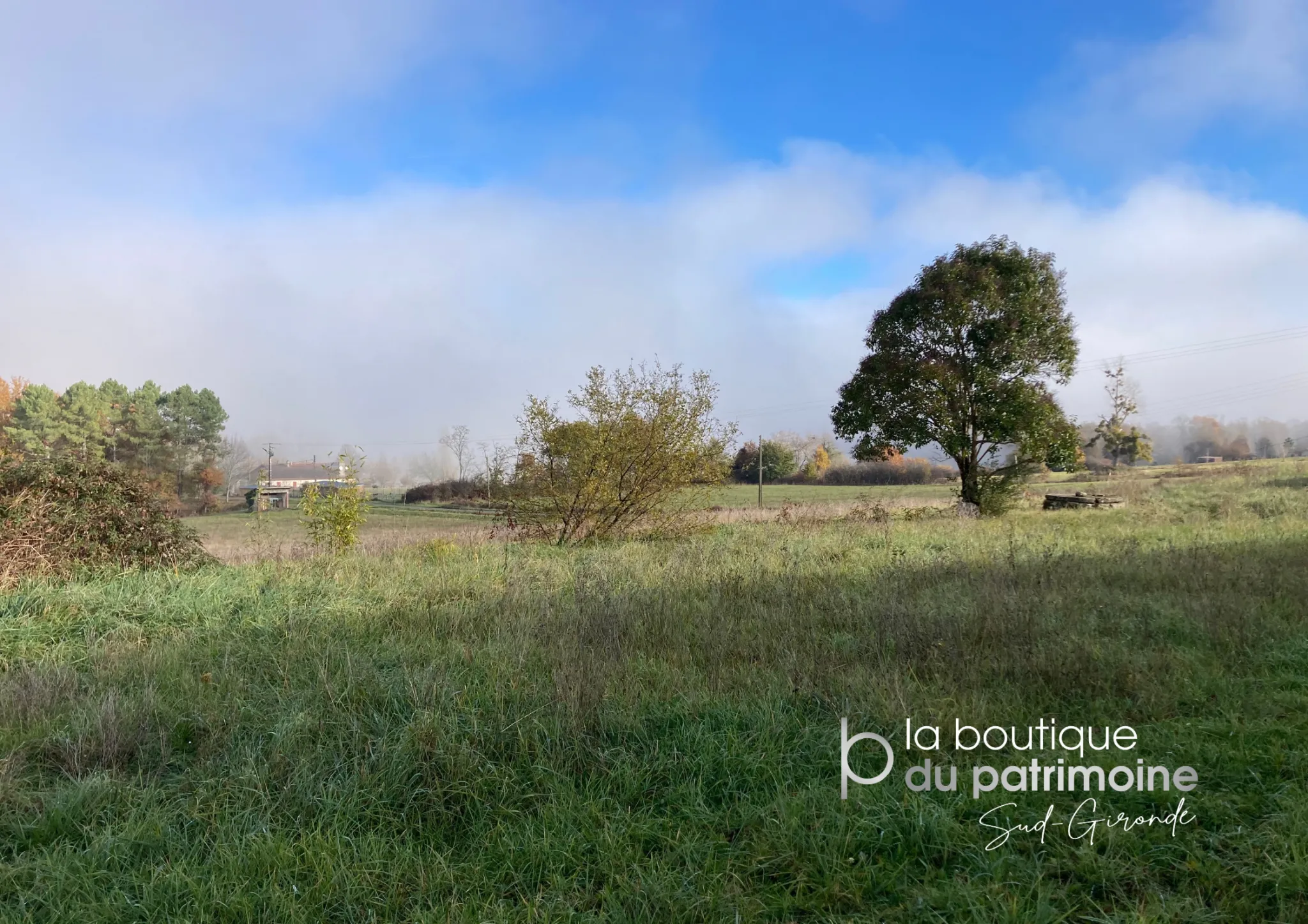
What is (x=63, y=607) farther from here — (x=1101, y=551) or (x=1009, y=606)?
(x=1101, y=551)

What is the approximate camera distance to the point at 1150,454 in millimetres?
56406

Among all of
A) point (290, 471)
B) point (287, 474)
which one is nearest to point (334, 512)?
point (287, 474)

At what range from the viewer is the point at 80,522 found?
284 inches

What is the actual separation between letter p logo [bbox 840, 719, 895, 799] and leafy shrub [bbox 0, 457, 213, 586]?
26.3 feet

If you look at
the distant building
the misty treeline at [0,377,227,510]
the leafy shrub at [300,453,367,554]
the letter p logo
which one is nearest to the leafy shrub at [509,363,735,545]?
the leafy shrub at [300,453,367,554]

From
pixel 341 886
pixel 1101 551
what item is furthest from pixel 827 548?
pixel 341 886

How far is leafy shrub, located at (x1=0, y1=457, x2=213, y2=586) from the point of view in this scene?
22.0 ft

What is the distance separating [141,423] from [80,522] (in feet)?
164

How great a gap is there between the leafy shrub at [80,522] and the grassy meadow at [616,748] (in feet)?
2.68

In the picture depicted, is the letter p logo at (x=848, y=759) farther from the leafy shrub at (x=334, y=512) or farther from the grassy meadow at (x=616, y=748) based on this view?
the leafy shrub at (x=334, y=512)

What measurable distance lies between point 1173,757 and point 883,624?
2.08 m

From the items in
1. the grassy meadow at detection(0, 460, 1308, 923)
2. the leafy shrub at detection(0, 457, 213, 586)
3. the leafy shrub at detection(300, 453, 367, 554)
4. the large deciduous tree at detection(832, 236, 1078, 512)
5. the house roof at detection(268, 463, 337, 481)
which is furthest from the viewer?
the house roof at detection(268, 463, 337, 481)

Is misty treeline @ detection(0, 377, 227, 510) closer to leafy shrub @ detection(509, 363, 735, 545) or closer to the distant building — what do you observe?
the distant building

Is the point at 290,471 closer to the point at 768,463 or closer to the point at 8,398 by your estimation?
the point at 8,398
